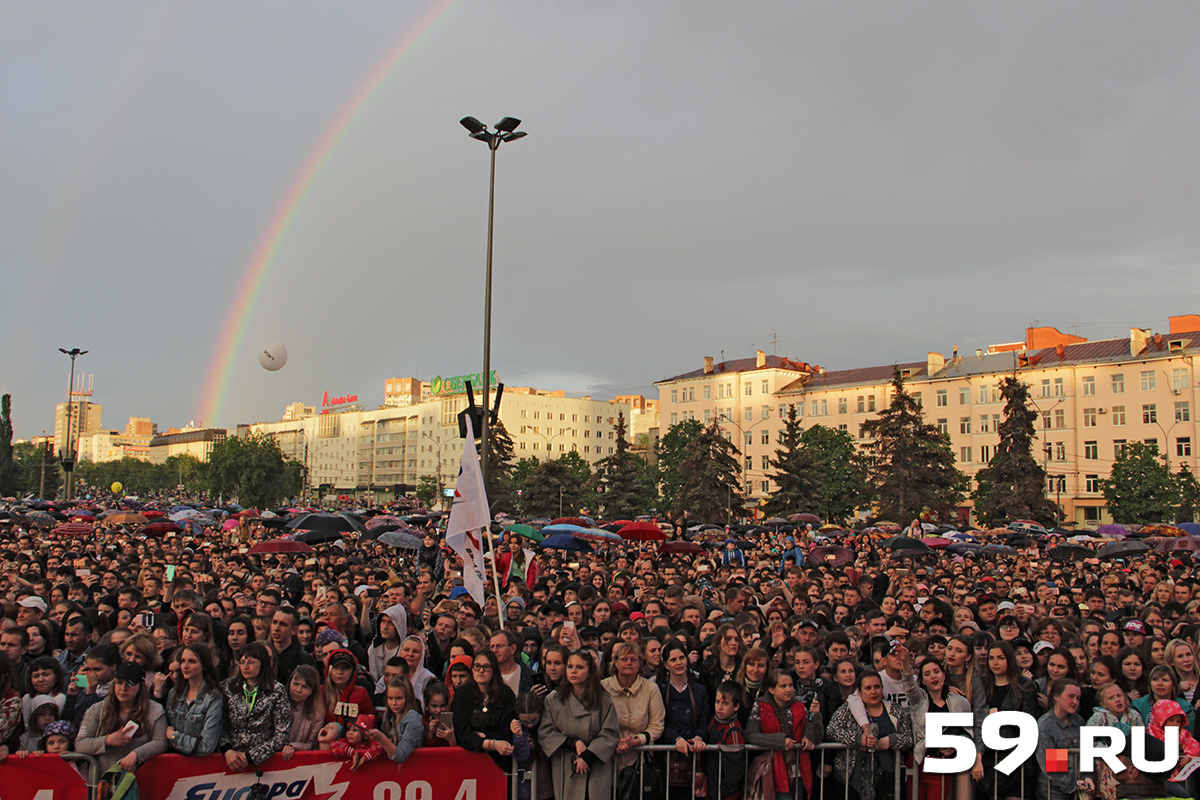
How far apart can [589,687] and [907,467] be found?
191 ft

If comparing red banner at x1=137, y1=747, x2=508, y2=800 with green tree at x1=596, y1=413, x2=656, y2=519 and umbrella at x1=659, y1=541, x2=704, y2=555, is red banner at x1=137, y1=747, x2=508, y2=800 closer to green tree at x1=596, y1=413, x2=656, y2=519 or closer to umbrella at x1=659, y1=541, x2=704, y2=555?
umbrella at x1=659, y1=541, x2=704, y2=555


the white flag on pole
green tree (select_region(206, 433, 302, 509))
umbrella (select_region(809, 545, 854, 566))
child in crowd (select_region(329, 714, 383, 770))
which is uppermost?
green tree (select_region(206, 433, 302, 509))

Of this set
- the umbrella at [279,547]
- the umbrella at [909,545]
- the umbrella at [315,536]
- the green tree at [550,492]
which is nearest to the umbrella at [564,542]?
the umbrella at [315,536]

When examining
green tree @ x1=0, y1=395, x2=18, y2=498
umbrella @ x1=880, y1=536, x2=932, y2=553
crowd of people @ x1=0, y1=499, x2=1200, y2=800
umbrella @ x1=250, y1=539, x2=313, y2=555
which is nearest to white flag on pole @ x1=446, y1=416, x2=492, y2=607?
crowd of people @ x1=0, y1=499, x2=1200, y2=800

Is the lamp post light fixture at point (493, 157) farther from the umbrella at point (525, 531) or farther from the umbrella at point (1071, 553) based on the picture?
the umbrella at point (1071, 553)

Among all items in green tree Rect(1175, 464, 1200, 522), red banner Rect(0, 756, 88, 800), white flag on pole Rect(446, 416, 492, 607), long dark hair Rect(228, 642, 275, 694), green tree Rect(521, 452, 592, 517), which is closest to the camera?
red banner Rect(0, 756, 88, 800)

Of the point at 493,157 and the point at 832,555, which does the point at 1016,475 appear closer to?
the point at 832,555

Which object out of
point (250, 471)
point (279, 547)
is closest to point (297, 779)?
point (279, 547)

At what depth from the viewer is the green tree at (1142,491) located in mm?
62625

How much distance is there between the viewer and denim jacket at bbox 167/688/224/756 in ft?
20.9

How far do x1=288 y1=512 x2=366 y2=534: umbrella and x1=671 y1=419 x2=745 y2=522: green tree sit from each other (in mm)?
39170

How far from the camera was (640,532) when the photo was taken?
24016 mm

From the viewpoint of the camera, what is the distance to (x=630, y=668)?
7.01 metres

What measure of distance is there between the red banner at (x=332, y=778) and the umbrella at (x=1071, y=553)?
22.7 meters
